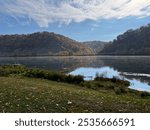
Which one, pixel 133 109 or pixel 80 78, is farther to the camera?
pixel 80 78

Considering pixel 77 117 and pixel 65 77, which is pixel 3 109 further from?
pixel 65 77

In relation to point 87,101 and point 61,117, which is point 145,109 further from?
point 61,117

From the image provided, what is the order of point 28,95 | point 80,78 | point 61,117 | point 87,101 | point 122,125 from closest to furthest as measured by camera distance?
point 122,125
point 61,117
point 87,101
point 28,95
point 80,78

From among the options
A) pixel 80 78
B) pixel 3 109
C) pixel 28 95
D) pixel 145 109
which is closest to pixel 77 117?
pixel 3 109

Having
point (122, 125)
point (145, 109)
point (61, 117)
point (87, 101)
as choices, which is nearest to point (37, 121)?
point (61, 117)

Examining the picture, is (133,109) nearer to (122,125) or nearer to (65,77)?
(122,125)

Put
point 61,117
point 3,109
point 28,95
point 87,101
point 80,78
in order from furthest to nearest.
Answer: point 80,78 → point 28,95 → point 87,101 → point 3,109 → point 61,117

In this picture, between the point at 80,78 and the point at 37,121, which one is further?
the point at 80,78

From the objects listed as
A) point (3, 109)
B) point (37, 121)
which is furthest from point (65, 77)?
point (37, 121)

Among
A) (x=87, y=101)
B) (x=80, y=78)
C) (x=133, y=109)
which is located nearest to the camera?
(x=133, y=109)

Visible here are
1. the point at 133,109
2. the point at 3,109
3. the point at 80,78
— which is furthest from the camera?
the point at 80,78
